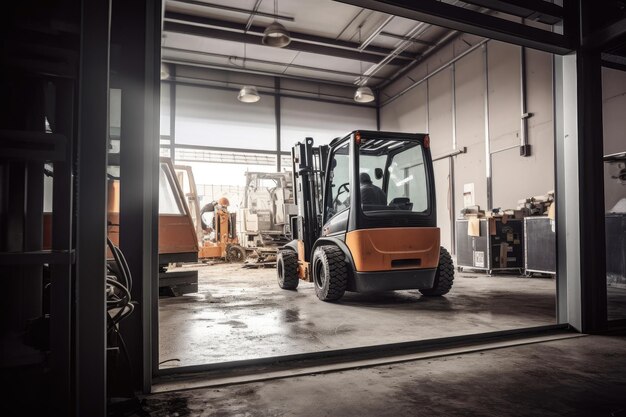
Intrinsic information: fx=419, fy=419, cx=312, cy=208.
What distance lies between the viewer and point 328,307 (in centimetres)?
562

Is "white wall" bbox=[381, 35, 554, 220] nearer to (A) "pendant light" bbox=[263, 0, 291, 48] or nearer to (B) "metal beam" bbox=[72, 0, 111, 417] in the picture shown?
(A) "pendant light" bbox=[263, 0, 291, 48]

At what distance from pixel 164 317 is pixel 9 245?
10.9 ft

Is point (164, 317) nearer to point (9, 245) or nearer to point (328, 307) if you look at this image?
point (328, 307)

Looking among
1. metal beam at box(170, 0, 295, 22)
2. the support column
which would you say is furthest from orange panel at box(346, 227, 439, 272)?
metal beam at box(170, 0, 295, 22)

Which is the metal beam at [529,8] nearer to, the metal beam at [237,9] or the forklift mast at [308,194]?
the forklift mast at [308,194]

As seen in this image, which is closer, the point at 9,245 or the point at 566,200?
the point at 9,245

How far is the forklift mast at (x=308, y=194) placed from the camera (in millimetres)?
7137

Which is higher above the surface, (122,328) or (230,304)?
(122,328)

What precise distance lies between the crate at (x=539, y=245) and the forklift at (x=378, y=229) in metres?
3.31

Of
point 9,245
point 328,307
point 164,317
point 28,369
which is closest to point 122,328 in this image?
point 28,369

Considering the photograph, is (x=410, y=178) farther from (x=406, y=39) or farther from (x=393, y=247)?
(x=406, y=39)

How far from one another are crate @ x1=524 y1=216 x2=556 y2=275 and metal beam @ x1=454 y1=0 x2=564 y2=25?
554 cm

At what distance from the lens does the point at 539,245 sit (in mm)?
8812

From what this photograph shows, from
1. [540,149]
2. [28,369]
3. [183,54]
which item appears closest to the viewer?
[28,369]
